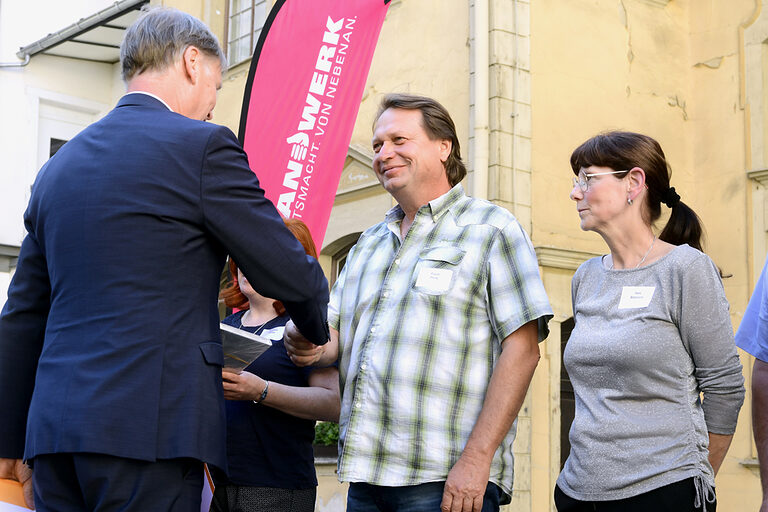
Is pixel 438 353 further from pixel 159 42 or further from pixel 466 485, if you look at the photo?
pixel 159 42

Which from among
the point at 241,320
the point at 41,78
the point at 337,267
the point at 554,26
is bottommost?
the point at 241,320

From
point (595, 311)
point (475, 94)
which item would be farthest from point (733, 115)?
point (595, 311)

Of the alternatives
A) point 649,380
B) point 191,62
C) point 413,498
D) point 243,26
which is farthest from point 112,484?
point 243,26

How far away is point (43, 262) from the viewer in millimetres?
2355

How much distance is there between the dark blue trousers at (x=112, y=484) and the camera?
2018 mm

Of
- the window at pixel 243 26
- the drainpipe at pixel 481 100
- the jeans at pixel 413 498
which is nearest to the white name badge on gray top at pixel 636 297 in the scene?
the jeans at pixel 413 498

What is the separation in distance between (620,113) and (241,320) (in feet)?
21.0

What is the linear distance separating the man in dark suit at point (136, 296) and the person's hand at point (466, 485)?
0.61 m

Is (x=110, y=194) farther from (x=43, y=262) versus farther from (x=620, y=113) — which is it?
(x=620, y=113)

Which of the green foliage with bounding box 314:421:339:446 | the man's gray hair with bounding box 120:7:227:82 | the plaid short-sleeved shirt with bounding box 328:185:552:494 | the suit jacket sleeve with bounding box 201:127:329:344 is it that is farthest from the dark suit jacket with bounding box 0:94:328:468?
the green foliage with bounding box 314:421:339:446

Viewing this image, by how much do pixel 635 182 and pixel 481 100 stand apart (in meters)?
5.43

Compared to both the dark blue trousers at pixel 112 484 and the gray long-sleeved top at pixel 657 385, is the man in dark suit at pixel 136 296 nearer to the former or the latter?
the dark blue trousers at pixel 112 484

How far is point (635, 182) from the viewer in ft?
10.2

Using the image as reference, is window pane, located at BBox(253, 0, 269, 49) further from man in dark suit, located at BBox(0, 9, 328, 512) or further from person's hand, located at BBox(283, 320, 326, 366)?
man in dark suit, located at BBox(0, 9, 328, 512)
